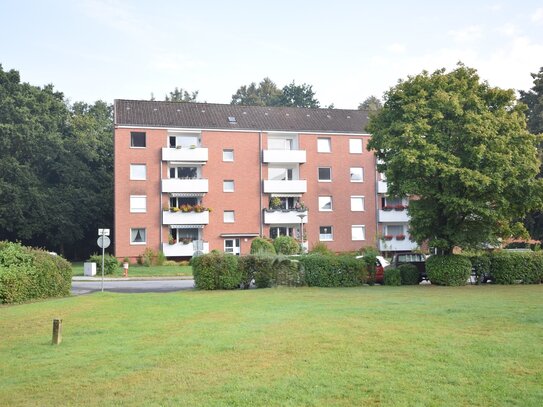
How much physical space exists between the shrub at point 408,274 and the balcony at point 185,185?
2543 centimetres

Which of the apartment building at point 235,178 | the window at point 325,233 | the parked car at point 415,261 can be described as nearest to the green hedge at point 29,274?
the parked car at point 415,261

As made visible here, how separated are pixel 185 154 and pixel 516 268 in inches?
1172

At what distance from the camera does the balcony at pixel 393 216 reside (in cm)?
5356

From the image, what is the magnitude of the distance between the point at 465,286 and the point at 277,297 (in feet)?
33.2

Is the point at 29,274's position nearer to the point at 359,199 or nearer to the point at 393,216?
the point at 359,199

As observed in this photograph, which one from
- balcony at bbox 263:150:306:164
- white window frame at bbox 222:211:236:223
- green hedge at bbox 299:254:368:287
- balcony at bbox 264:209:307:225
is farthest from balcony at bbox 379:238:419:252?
green hedge at bbox 299:254:368:287

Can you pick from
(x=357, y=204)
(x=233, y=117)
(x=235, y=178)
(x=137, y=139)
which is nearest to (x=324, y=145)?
(x=357, y=204)

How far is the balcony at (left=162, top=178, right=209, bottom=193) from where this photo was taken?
48938 mm

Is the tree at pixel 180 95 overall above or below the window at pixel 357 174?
above

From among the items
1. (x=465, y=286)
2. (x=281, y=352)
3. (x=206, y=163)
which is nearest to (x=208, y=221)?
(x=206, y=163)

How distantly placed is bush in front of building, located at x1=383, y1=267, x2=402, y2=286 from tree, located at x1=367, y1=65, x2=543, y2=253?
1949 millimetres

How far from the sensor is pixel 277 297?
66.5 feet

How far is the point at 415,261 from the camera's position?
29.0 m

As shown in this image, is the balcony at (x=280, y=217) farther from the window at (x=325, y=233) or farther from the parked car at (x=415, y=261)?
the parked car at (x=415, y=261)
